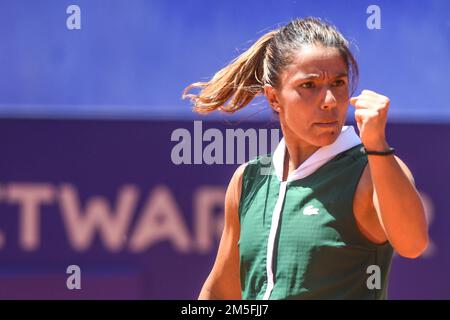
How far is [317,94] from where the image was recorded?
200 cm

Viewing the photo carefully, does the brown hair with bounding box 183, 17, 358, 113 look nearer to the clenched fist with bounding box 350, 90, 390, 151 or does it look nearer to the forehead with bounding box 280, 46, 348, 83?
the forehead with bounding box 280, 46, 348, 83

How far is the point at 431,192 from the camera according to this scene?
362 cm

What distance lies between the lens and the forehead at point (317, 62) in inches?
78.9

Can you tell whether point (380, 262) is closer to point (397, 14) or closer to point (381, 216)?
point (381, 216)

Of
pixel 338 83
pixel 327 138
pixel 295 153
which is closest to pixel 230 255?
pixel 295 153

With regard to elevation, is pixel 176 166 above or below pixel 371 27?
below

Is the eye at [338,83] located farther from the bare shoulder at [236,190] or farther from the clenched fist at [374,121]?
the bare shoulder at [236,190]

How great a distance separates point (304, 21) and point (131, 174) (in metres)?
1.62

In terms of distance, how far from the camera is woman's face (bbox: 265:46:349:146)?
6.54 ft

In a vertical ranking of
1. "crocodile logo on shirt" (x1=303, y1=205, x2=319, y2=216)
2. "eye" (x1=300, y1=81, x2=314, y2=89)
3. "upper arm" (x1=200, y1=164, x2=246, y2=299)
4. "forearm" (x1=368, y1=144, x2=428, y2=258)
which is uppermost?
"eye" (x1=300, y1=81, x2=314, y2=89)

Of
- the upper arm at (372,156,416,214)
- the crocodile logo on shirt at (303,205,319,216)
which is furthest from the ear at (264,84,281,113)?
the upper arm at (372,156,416,214)

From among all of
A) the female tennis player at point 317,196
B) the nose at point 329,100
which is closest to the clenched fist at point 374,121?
the female tennis player at point 317,196
